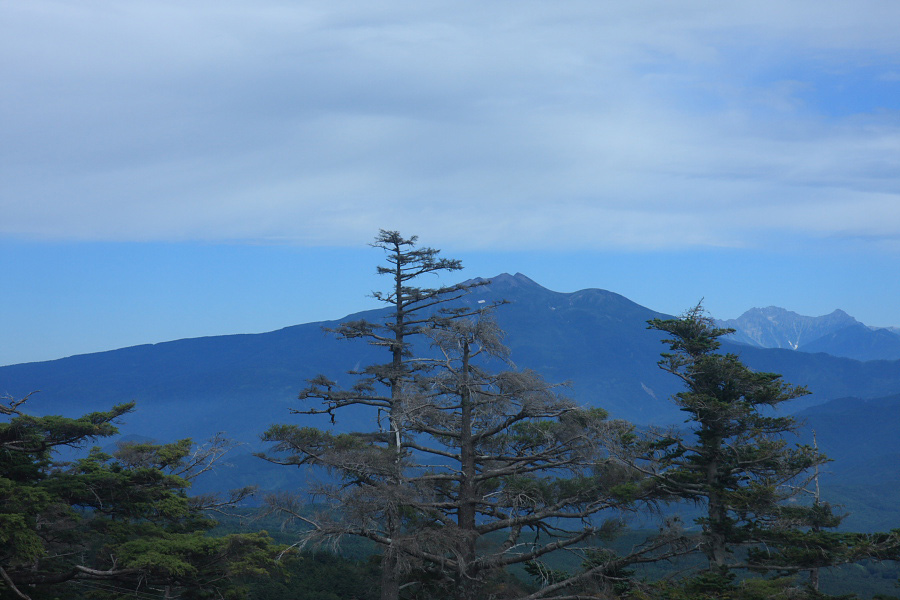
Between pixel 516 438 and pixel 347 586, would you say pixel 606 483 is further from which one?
pixel 347 586

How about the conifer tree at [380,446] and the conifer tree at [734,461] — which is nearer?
the conifer tree at [380,446]

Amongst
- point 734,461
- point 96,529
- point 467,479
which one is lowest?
point 96,529

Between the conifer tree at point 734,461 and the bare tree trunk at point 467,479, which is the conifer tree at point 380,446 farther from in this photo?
the conifer tree at point 734,461

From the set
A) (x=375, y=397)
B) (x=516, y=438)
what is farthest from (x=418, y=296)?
(x=516, y=438)

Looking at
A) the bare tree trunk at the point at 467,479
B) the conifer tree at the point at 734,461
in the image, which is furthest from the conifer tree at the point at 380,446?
the conifer tree at the point at 734,461

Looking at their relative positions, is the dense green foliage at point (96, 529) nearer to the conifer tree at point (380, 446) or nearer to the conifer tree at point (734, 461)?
the conifer tree at point (380, 446)

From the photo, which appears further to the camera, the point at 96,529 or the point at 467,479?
the point at 96,529

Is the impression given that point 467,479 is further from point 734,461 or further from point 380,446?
point 734,461

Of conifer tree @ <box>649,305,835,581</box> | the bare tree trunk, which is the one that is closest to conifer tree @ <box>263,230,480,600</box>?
the bare tree trunk

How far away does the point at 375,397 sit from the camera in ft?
84.9

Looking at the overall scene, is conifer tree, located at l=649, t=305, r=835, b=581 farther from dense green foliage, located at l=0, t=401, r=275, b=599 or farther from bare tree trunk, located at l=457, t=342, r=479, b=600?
dense green foliage, located at l=0, t=401, r=275, b=599

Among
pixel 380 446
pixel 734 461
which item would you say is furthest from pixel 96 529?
pixel 734 461

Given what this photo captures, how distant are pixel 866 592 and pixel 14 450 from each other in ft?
245

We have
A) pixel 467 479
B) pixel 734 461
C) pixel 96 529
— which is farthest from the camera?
pixel 734 461
